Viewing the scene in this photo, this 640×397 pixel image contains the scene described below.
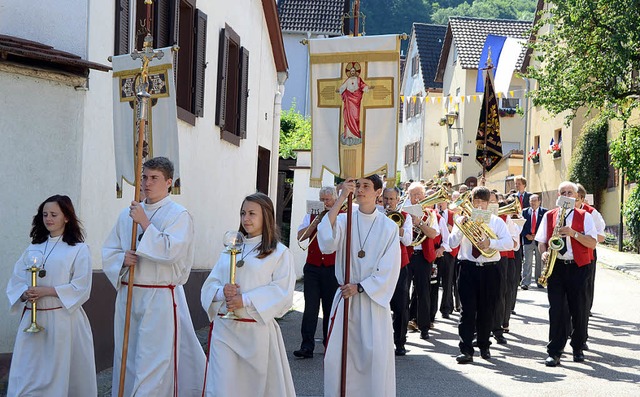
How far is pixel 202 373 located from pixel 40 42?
12.1 ft

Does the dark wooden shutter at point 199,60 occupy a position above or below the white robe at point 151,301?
above

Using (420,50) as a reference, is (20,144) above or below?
below

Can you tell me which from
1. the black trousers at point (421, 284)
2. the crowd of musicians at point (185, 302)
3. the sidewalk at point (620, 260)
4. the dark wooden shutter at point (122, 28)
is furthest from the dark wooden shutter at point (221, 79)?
the sidewalk at point (620, 260)

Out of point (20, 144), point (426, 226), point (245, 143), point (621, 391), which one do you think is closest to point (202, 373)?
point (20, 144)

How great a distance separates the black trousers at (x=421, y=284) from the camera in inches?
575

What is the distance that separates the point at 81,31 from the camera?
10.3 m

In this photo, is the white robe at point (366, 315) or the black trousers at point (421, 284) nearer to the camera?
the white robe at point (366, 315)

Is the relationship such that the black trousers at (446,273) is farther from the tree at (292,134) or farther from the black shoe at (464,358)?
the tree at (292,134)

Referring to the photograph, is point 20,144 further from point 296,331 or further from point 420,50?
point 420,50

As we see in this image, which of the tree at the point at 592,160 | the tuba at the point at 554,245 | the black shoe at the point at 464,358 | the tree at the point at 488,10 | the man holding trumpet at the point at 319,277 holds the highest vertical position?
the tree at the point at 488,10

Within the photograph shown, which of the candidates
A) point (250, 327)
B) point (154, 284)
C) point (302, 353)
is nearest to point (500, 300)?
point (302, 353)

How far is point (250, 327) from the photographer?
24.8ft

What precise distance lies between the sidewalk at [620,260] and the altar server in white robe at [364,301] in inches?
642

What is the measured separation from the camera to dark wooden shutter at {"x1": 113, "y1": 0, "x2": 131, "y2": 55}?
11.1 metres
